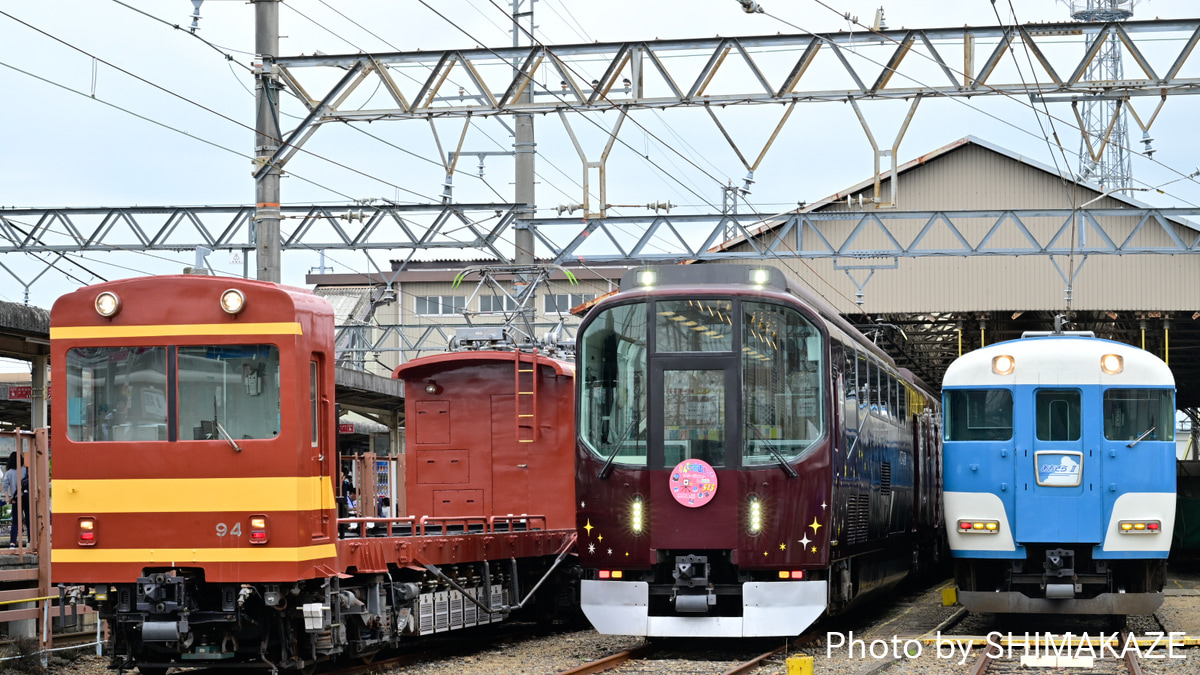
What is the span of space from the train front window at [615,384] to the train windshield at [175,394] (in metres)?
3.22

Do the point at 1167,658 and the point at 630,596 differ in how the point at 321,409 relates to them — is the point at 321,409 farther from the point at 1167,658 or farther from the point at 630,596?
the point at 1167,658

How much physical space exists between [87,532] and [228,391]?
1.46 meters

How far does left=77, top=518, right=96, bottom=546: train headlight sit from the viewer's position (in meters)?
10.7

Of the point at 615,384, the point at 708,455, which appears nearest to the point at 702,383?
the point at 708,455

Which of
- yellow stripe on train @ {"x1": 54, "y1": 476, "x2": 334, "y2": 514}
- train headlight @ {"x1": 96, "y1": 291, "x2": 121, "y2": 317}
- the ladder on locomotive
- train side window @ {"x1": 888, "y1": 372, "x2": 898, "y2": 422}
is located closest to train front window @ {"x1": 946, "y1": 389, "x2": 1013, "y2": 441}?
train side window @ {"x1": 888, "y1": 372, "x2": 898, "y2": 422}

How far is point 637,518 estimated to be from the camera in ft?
41.9

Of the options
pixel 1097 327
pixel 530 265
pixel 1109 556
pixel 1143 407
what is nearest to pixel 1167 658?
pixel 1109 556

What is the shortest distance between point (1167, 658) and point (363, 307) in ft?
140

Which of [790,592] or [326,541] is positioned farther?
[790,592]

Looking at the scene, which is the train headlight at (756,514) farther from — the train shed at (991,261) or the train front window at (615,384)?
the train shed at (991,261)

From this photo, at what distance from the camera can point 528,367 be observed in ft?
52.3

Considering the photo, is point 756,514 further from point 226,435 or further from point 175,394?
point 175,394

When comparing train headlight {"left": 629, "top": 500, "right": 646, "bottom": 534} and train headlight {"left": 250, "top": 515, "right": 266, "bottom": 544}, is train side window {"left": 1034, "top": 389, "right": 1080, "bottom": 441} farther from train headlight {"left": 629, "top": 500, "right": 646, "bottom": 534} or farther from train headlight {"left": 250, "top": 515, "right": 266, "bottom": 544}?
train headlight {"left": 250, "top": 515, "right": 266, "bottom": 544}

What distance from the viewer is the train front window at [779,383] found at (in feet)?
41.5
